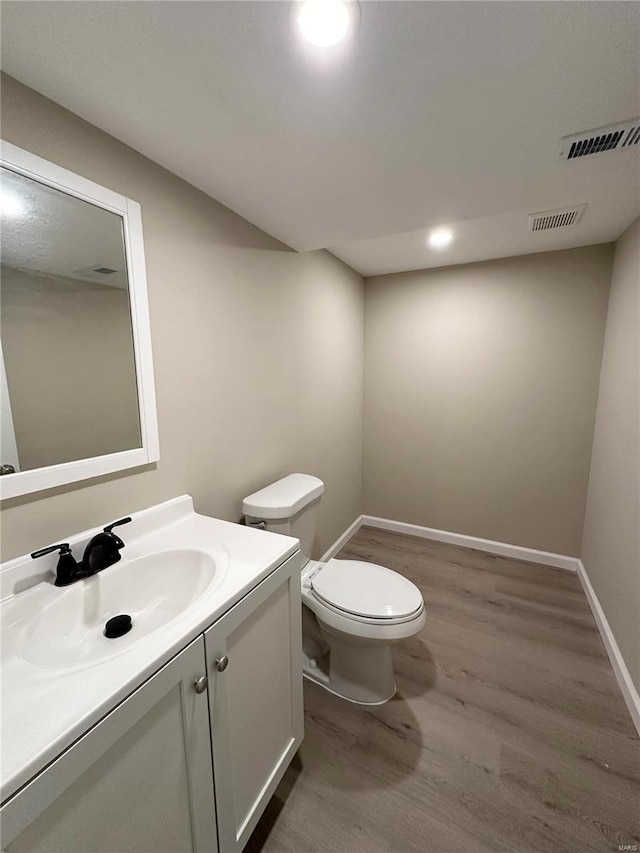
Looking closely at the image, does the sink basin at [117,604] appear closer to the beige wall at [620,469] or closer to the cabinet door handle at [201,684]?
the cabinet door handle at [201,684]

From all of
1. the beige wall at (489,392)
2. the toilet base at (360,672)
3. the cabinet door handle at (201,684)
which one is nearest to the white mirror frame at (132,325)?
the cabinet door handle at (201,684)

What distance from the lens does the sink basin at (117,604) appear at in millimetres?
817

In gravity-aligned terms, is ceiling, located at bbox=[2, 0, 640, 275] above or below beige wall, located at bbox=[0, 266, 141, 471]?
above

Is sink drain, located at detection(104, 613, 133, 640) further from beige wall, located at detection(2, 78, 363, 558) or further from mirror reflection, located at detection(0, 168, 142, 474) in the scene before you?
mirror reflection, located at detection(0, 168, 142, 474)

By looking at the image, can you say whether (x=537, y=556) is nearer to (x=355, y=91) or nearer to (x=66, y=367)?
(x=355, y=91)

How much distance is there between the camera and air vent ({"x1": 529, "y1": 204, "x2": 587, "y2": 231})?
168 cm

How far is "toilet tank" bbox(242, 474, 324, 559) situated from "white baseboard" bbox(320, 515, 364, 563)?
33.2 inches

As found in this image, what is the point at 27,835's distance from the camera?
491 millimetres

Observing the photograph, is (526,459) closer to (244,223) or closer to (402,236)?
(402,236)

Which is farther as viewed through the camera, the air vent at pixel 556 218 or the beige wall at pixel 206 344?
the air vent at pixel 556 218

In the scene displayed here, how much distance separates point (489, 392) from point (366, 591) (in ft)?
5.87

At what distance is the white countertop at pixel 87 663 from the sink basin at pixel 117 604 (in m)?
0.03

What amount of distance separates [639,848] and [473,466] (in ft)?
6.30

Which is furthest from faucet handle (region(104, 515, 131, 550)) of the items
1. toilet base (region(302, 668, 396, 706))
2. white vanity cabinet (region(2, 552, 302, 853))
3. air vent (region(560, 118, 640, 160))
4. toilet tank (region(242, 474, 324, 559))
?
air vent (region(560, 118, 640, 160))
